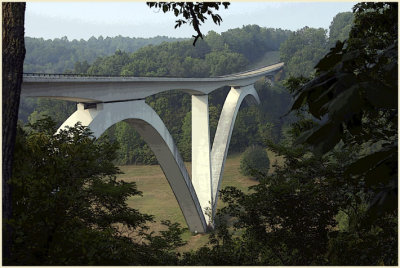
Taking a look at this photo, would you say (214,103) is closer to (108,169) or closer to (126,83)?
(126,83)

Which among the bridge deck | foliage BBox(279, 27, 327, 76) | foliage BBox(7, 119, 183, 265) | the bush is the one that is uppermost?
foliage BBox(279, 27, 327, 76)

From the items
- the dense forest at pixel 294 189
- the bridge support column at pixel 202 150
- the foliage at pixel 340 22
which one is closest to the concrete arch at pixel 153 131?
the bridge support column at pixel 202 150

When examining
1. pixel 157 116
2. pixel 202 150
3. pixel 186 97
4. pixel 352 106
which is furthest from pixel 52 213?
pixel 186 97

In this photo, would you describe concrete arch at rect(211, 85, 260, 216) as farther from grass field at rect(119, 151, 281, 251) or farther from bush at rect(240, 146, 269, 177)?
bush at rect(240, 146, 269, 177)

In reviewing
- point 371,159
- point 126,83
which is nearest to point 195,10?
point 371,159

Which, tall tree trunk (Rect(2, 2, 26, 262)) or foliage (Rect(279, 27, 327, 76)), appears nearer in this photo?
tall tree trunk (Rect(2, 2, 26, 262))

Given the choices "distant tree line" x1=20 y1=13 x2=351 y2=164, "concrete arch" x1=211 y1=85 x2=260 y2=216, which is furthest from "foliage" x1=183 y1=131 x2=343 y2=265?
"distant tree line" x1=20 y1=13 x2=351 y2=164

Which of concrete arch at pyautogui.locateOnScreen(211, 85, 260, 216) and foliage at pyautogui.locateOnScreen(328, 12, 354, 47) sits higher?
foliage at pyautogui.locateOnScreen(328, 12, 354, 47)
